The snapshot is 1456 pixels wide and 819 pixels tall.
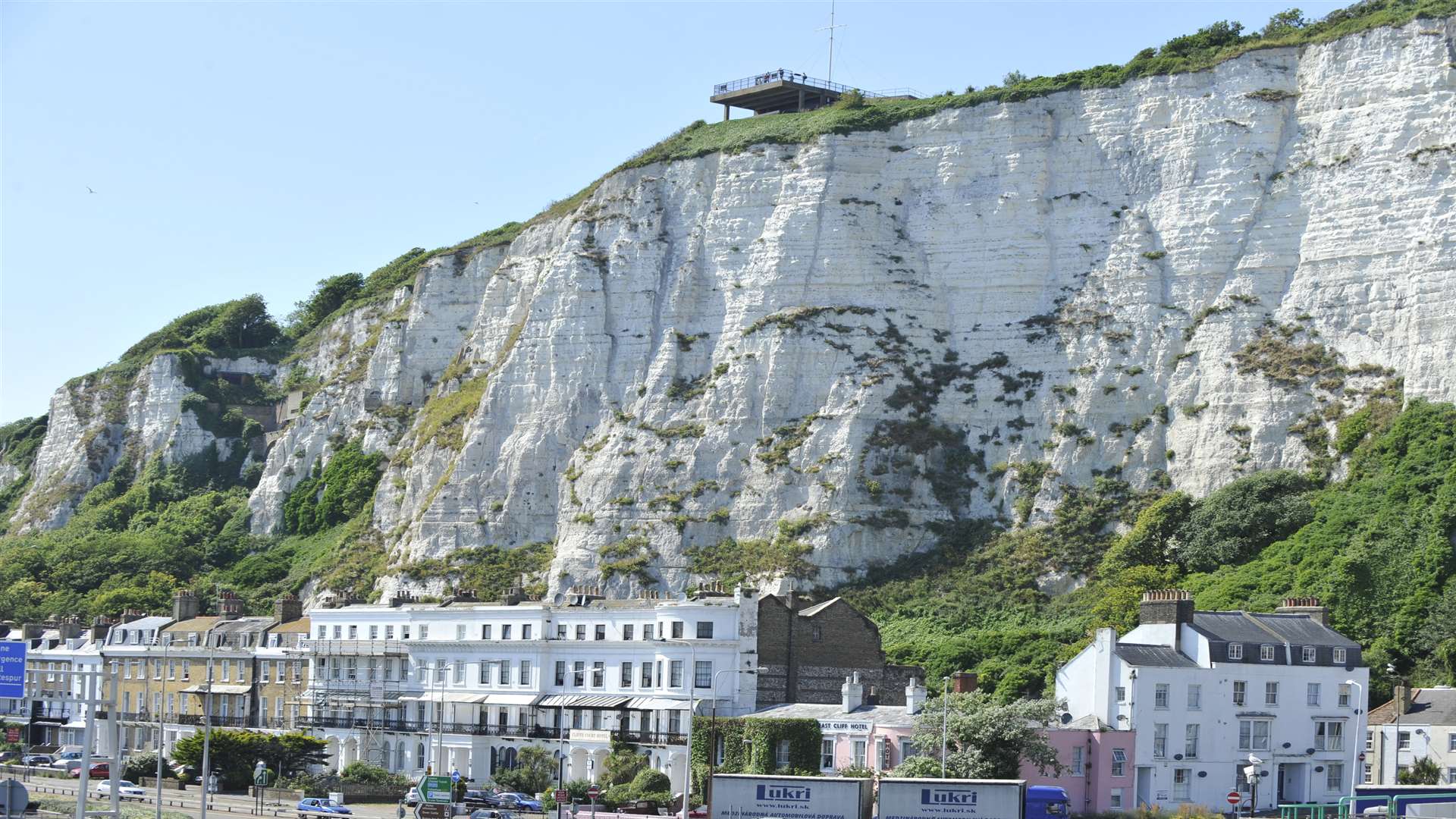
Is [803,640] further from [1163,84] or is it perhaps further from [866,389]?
[1163,84]

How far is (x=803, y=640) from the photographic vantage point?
7506cm

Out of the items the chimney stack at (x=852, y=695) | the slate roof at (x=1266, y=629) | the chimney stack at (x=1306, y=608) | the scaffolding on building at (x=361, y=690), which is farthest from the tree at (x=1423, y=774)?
the scaffolding on building at (x=361, y=690)

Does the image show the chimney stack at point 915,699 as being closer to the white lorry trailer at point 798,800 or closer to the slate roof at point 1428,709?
the white lorry trailer at point 798,800

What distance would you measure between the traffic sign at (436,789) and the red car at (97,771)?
78.0 ft

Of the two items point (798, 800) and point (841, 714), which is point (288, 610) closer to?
point (841, 714)

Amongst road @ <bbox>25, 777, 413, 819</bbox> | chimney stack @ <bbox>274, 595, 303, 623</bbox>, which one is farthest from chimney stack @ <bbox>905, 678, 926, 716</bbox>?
chimney stack @ <bbox>274, 595, 303, 623</bbox>

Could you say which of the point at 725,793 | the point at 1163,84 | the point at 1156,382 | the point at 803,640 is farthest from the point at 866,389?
the point at 725,793

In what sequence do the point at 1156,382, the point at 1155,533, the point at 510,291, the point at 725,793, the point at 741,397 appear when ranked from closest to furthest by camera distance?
the point at 725,793, the point at 1155,533, the point at 1156,382, the point at 741,397, the point at 510,291

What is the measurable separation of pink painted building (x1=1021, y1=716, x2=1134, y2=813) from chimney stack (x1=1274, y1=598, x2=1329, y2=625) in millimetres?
11948

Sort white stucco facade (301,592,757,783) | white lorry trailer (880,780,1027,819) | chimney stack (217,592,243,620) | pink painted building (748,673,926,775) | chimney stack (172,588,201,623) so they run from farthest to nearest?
chimney stack (172,588,201,623) < chimney stack (217,592,243,620) < white stucco facade (301,592,757,783) < pink painted building (748,673,926,775) < white lorry trailer (880,780,1027,819)

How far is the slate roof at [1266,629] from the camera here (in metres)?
66.4

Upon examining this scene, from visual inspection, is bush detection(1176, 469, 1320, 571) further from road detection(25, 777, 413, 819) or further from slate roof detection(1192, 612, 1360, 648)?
road detection(25, 777, 413, 819)

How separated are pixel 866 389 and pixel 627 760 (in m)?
38.2

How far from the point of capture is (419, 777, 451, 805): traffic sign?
58938mm
